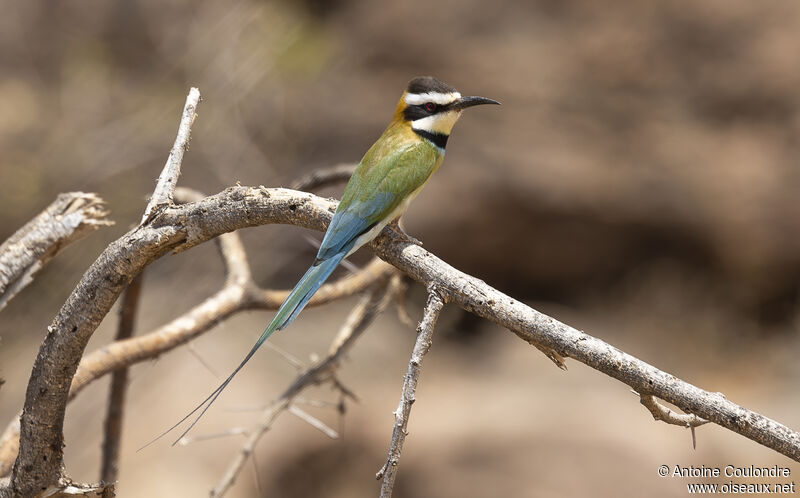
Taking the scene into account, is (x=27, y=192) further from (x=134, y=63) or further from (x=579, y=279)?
(x=579, y=279)

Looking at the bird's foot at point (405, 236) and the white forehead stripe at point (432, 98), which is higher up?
the white forehead stripe at point (432, 98)

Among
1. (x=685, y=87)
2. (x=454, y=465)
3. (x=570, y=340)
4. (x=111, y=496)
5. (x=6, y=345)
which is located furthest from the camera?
(x=685, y=87)

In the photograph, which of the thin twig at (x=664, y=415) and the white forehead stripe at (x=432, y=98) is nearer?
the thin twig at (x=664, y=415)

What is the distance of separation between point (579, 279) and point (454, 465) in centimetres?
177

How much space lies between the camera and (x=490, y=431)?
165 inches

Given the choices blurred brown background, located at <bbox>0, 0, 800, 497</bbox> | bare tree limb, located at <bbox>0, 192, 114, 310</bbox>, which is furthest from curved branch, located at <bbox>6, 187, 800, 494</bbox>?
blurred brown background, located at <bbox>0, 0, 800, 497</bbox>

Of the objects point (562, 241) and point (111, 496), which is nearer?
point (111, 496)

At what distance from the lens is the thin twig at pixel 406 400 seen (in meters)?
1.24

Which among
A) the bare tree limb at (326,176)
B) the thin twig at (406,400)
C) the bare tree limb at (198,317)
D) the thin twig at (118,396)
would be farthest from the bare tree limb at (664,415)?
the thin twig at (118,396)

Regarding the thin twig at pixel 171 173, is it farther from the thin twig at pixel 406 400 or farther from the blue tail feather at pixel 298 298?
the thin twig at pixel 406 400

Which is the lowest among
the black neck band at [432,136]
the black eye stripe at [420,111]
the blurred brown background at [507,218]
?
the black neck band at [432,136]

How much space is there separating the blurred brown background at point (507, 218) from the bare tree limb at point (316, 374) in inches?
62.9

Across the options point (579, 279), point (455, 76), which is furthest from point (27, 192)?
point (579, 279)

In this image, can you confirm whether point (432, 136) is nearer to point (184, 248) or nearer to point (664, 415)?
point (184, 248)
